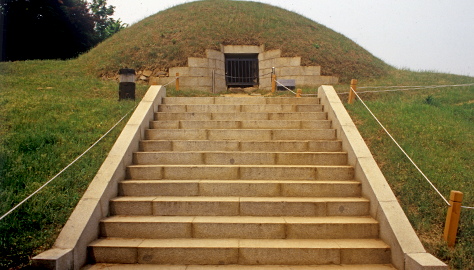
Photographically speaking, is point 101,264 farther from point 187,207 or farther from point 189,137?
point 189,137

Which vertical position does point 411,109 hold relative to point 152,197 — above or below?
above

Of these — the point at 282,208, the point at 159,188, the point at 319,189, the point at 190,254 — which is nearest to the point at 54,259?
the point at 190,254

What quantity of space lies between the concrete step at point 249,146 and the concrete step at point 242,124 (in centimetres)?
79

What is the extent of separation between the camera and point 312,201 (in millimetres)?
4449

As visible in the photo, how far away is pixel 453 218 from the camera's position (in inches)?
144

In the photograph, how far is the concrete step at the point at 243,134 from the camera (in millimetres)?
6152

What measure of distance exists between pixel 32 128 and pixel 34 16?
70.1ft

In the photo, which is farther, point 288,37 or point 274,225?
point 288,37

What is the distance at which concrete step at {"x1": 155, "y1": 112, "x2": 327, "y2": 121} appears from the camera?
22.6 feet

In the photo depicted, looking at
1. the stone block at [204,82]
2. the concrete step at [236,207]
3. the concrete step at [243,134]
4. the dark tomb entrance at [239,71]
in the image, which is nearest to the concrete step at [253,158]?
the concrete step at [243,134]

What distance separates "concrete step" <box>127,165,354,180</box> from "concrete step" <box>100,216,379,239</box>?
3.42ft

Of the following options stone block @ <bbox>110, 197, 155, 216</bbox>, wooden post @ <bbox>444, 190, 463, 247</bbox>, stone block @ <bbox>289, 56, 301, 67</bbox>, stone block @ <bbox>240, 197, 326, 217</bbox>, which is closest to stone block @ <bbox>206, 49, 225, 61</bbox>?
stone block @ <bbox>289, 56, 301, 67</bbox>

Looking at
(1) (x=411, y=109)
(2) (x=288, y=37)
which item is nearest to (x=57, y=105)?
(1) (x=411, y=109)

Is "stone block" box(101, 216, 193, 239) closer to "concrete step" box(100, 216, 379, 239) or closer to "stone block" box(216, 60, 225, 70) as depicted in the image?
"concrete step" box(100, 216, 379, 239)
